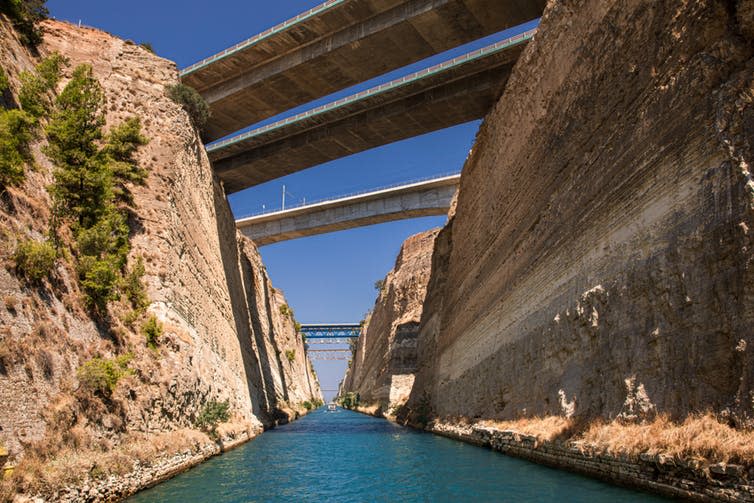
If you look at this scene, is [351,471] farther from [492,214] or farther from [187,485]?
[492,214]

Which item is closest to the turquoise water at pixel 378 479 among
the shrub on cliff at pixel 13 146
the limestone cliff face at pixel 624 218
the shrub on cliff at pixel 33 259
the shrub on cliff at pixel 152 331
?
the limestone cliff face at pixel 624 218

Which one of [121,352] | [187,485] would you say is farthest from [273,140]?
[187,485]

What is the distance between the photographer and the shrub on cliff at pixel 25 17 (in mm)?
16672

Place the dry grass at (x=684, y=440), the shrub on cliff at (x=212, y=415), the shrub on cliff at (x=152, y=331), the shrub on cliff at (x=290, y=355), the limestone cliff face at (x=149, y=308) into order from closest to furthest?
the dry grass at (x=684, y=440) < the limestone cliff face at (x=149, y=308) < the shrub on cliff at (x=152, y=331) < the shrub on cliff at (x=212, y=415) < the shrub on cliff at (x=290, y=355)

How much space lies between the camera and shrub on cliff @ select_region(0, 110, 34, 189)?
34.1 ft

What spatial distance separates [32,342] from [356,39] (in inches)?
742

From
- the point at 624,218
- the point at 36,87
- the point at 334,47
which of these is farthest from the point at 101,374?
the point at 334,47

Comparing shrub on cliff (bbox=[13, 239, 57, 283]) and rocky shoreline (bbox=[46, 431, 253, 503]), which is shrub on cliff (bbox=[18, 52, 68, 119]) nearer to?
shrub on cliff (bbox=[13, 239, 57, 283])

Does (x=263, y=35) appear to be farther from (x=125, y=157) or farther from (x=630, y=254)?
(x=630, y=254)

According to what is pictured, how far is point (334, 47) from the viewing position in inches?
944

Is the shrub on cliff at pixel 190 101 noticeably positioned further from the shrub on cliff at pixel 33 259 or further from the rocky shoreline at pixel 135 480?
the rocky shoreline at pixel 135 480

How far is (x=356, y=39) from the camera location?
23.5m

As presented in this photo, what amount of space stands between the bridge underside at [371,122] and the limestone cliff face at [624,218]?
5688 mm

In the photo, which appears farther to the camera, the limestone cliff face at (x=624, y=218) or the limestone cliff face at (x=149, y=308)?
the limestone cliff face at (x=149, y=308)
